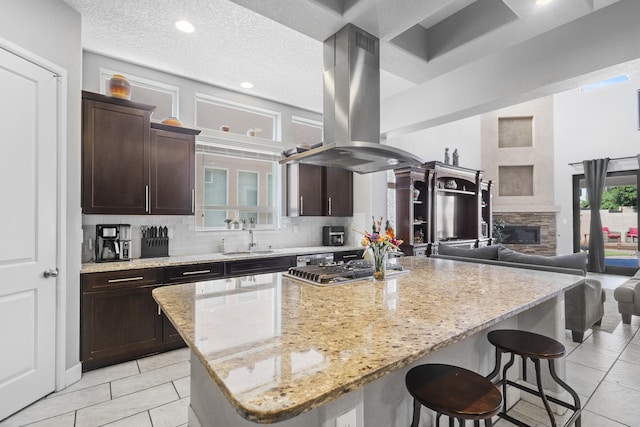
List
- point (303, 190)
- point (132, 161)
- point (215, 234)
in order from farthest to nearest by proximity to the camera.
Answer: point (303, 190) → point (215, 234) → point (132, 161)

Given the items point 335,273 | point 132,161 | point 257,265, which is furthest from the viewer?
point 257,265

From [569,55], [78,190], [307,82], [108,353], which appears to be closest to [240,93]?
[307,82]

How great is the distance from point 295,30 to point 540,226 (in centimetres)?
827

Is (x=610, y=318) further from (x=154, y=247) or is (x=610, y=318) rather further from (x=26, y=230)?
(x=26, y=230)

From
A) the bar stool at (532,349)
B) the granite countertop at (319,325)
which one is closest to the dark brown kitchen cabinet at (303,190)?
the granite countertop at (319,325)

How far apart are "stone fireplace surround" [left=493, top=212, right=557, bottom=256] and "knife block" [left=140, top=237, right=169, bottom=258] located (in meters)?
8.29

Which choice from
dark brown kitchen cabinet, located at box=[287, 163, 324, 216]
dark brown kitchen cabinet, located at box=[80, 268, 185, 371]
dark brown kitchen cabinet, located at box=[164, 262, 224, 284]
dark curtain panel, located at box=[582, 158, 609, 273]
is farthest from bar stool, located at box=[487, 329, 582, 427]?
dark curtain panel, located at box=[582, 158, 609, 273]

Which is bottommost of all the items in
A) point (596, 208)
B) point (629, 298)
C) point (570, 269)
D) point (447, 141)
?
point (629, 298)

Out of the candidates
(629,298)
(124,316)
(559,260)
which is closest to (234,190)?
(124,316)

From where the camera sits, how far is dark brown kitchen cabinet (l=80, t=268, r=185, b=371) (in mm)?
2754

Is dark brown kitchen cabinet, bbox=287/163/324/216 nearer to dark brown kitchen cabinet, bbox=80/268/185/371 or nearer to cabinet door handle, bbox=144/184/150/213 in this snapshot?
cabinet door handle, bbox=144/184/150/213

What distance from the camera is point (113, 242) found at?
321 cm

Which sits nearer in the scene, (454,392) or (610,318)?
(454,392)

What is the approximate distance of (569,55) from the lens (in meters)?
2.86
